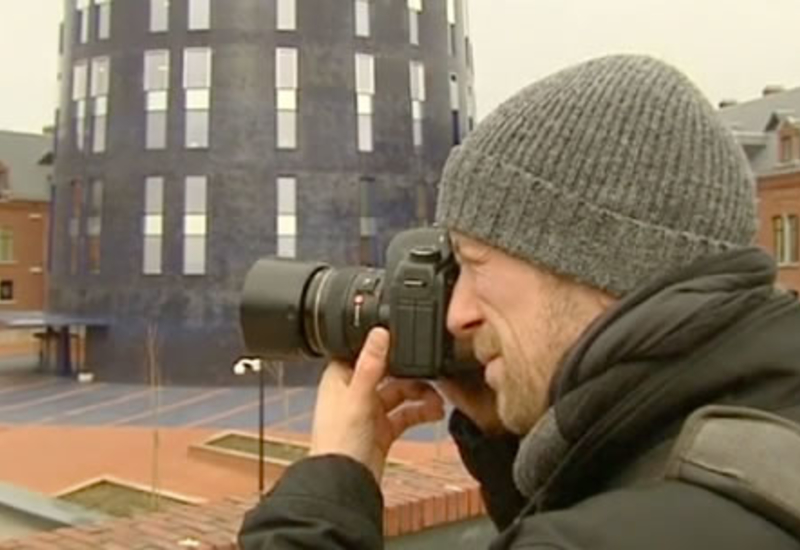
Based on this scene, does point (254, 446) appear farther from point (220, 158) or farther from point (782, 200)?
point (782, 200)

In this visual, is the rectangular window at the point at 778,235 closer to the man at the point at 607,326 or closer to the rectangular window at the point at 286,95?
the rectangular window at the point at 286,95

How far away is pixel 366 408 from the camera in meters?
1.22

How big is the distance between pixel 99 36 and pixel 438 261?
949 inches

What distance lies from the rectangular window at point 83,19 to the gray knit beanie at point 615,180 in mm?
24702

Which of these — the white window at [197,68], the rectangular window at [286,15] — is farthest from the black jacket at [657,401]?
the rectangular window at [286,15]

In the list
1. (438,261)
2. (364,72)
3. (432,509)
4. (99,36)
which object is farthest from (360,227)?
(438,261)

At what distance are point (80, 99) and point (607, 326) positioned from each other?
24737 millimetres

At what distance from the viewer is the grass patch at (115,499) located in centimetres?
991

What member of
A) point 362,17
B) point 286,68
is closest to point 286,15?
point 286,68

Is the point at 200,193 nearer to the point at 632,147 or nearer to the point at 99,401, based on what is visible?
the point at 99,401

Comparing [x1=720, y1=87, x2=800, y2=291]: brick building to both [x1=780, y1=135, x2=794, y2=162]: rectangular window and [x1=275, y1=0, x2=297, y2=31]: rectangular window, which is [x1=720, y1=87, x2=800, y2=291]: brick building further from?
[x1=275, y1=0, x2=297, y2=31]: rectangular window

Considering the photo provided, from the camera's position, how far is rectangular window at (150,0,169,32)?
74.8 feet

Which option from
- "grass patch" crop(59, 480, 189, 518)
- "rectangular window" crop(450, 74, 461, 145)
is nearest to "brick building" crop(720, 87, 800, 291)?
"rectangular window" crop(450, 74, 461, 145)

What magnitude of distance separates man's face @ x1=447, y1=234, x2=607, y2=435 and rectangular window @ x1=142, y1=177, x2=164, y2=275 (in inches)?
864
